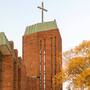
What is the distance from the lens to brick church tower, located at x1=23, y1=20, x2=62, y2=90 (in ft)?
156

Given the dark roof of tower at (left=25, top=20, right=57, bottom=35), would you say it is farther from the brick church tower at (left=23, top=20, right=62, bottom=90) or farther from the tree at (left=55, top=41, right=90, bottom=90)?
the tree at (left=55, top=41, right=90, bottom=90)

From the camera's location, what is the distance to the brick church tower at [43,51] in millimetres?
47500

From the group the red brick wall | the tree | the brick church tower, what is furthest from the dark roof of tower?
the red brick wall

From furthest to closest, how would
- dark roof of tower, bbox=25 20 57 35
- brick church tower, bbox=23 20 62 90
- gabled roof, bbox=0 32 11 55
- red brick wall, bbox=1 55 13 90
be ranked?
dark roof of tower, bbox=25 20 57 35 → brick church tower, bbox=23 20 62 90 → red brick wall, bbox=1 55 13 90 → gabled roof, bbox=0 32 11 55

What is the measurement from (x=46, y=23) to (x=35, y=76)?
20.1 feet

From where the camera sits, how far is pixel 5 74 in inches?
1334

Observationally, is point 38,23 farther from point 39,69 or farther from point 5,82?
point 5,82

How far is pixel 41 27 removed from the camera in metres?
48.4

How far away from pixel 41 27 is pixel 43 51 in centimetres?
271

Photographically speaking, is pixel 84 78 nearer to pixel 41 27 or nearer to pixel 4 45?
pixel 4 45

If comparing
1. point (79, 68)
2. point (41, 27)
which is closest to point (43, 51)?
point (41, 27)

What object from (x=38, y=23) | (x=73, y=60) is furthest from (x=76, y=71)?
(x=38, y=23)

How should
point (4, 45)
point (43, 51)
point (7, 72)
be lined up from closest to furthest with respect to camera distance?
1. point (4, 45)
2. point (7, 72)
3. point (43, 51)

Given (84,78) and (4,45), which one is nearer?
(4,45)
